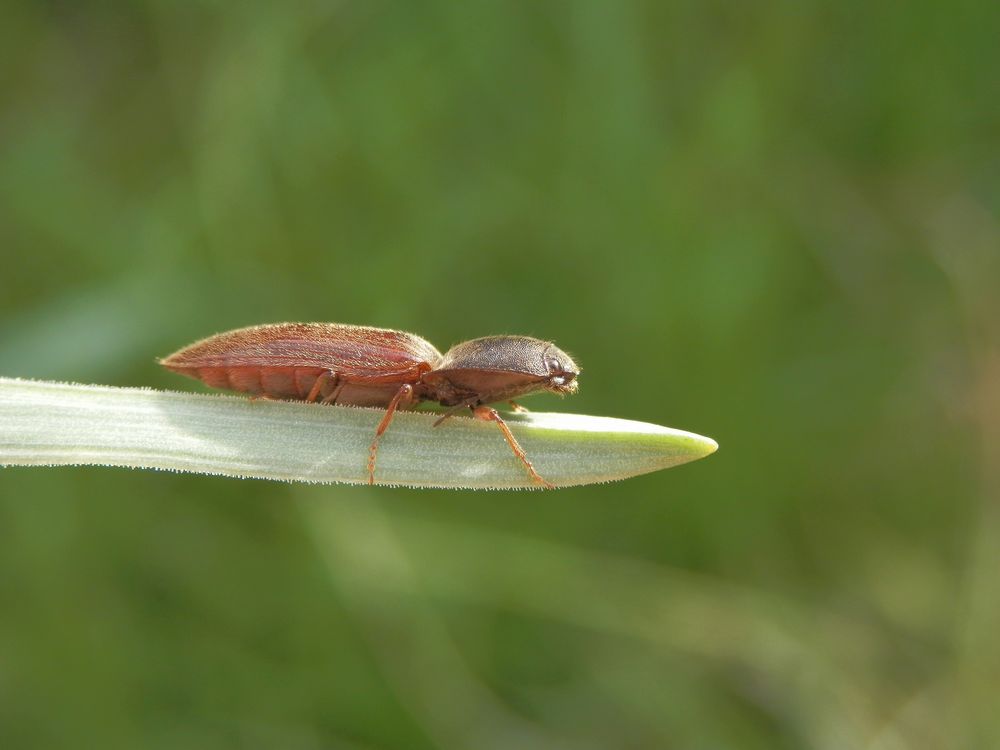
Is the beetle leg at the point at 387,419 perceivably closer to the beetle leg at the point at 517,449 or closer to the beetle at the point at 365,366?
the beetle at the point at 365,366

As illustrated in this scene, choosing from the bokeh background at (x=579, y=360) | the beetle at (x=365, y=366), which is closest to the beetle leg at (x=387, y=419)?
the beetle at (x=365, y=366)

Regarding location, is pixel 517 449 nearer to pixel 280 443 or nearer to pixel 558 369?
pixel 280 443

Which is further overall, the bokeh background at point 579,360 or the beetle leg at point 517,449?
the bokeh background at point 579,360

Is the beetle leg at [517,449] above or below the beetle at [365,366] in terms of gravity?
below

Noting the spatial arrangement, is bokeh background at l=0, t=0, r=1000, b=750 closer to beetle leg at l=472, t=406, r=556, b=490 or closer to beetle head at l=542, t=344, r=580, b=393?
beetle head at l=542, t=344, r=580, b=393

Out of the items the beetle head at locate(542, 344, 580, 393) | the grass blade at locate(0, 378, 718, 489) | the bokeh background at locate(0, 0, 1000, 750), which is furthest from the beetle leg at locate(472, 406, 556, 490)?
the bokeh background at locate(0, 0, 1000, 750)
